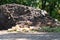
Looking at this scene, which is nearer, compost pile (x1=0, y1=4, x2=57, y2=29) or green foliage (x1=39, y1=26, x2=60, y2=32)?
green foliage (x1=39, y1=26, x2=60, y2=32)

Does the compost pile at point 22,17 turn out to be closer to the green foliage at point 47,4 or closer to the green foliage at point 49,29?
the green foliage at point 49,29

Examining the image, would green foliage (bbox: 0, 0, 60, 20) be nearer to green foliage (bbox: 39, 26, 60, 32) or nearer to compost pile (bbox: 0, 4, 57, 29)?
compost pile (bbox: 0, 4, 57, 29)

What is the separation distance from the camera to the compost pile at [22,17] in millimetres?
9044

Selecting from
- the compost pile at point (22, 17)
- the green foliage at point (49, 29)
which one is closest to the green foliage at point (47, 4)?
the compost pile at point (22, 17)

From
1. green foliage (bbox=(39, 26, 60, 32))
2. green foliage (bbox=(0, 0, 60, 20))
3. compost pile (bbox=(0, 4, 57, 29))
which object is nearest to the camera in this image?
green foliage (bbox=(39, 26, 60, 32))

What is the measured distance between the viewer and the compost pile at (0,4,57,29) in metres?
9.04

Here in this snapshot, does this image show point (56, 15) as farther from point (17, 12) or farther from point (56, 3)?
point (17, 12)

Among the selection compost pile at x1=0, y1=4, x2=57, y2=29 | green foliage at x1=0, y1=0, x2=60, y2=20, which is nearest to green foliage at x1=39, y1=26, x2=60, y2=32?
compost pile at x1=0, y1=4, x2=57, y2=29

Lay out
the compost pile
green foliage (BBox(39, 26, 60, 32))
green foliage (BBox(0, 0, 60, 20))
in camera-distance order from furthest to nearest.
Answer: green foliage (BBox(0, 0, 60, 20)) < the compost pile < green foliage (BBox(39, 26, 60, 32))

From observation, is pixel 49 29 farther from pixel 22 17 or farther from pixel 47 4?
pixel 47 4

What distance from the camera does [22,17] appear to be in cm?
923

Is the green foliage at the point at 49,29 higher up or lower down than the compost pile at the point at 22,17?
lower down

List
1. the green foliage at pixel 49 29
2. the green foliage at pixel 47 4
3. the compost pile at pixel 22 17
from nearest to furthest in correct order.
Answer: the green foliage at pixel 49 29 < the compost pile at pixel 22 17 < the green foliage at pixel 47 4

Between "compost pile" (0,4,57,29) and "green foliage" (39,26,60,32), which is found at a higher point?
"compost pile" (0,4,57,29)
